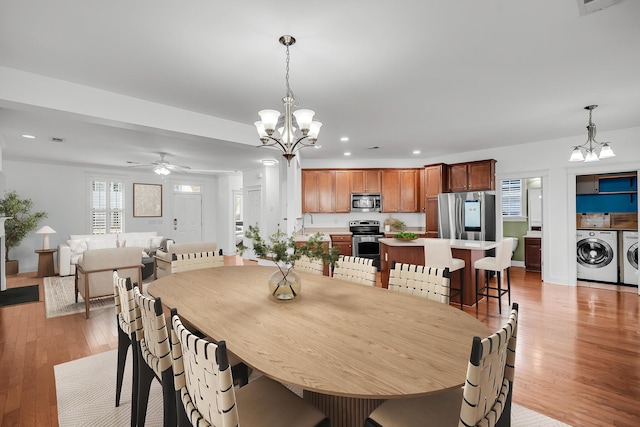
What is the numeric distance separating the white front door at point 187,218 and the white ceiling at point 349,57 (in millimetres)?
4759

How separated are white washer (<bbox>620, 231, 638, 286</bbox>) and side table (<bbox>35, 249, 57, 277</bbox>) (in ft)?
35.7

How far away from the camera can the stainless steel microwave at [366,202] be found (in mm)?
6621

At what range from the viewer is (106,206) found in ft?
25.2

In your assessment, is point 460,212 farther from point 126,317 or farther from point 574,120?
point 126,317

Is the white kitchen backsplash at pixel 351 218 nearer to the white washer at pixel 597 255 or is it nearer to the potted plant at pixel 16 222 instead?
the white washer at pixel 597 255

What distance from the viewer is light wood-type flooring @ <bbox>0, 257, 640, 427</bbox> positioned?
6.51 feet

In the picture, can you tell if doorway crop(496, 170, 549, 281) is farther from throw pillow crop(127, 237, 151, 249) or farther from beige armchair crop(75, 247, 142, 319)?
throw pillow crop(127, 237, 151, 249)

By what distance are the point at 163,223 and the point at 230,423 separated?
8750 mm

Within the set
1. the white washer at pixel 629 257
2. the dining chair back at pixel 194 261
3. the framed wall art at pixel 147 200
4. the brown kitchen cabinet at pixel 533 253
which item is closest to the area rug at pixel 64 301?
the dining chair back at pixel 194 261

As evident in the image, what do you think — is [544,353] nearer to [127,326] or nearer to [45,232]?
[127,326]

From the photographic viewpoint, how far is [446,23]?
1.97 metres

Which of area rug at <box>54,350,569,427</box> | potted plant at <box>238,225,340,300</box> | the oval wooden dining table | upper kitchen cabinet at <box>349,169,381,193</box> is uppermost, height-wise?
upper kitchen cabinet at <box>349,169,381,193</box>

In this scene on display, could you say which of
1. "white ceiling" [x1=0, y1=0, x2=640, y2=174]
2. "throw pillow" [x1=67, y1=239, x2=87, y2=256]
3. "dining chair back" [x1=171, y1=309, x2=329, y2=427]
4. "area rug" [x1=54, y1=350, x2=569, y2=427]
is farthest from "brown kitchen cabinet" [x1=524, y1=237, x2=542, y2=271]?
"throw pillow" [x1=67, y1=239, x2=87, y2=256]

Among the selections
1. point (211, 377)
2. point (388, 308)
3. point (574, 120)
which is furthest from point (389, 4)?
point (574, 120)
